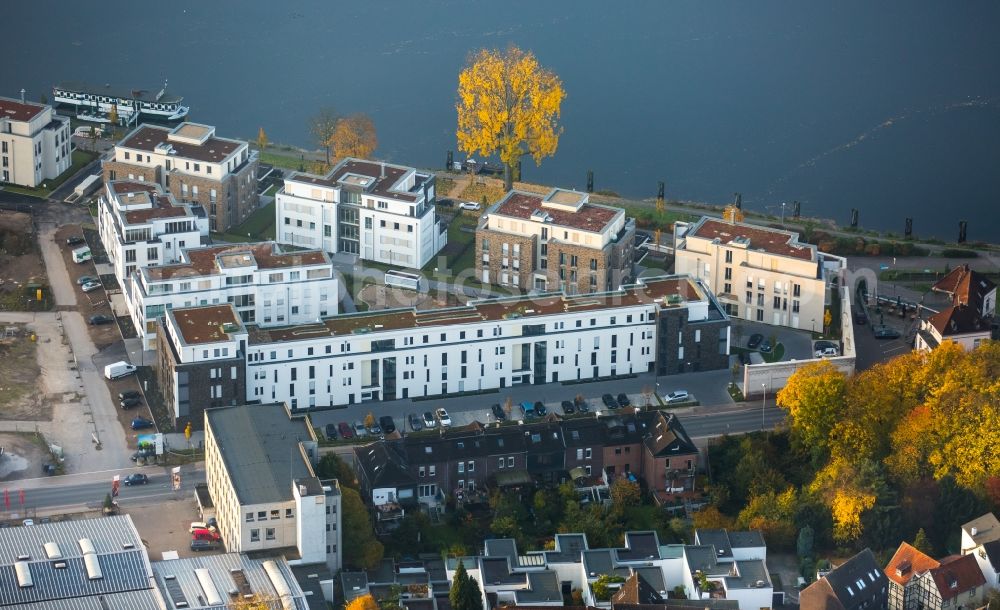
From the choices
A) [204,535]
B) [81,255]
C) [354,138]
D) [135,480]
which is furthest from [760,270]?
[81,255]

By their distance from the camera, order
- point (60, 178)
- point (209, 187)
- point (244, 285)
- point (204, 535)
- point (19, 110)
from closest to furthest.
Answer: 1. point (204, 535)
2. point (244, 285)
3. point (209, 187)
4. point (19, 110)
5. point (60, 178)

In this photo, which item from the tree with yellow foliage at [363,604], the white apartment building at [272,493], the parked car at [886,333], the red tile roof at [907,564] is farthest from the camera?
the parked car at [886,333]

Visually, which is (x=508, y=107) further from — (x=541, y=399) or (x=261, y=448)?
(x=261, y=448)

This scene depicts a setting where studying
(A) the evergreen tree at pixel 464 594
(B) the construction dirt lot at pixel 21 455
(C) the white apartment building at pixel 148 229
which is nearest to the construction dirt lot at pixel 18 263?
(C) the white apartment building at pixel 148 229

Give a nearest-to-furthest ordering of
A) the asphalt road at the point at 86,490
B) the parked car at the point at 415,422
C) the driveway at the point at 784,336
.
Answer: the asphalt road at the point at 86,490, the parked car at the point at 415,422, the driveway at the point at 784,336

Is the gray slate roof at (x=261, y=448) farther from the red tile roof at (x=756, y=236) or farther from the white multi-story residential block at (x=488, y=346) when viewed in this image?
the red tile roof at (x=756, y=236)

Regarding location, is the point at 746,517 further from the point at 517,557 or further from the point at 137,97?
the point at 137,97

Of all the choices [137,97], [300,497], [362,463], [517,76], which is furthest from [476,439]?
[137,97]
